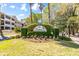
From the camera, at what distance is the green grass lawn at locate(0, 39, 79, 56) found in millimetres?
6203

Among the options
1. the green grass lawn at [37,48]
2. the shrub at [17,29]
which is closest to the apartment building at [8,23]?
the shrub at [17,29]

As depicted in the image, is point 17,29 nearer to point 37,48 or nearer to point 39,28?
point 39,28

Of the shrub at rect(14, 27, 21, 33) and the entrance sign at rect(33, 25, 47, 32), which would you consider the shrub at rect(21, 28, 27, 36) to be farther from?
the entrance sign at rect(33, 25, 47, 32)

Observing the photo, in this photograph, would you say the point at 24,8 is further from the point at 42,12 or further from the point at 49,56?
the point at 49,56

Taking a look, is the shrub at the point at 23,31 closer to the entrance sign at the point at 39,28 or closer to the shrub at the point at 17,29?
the shrub at the point at 17,29

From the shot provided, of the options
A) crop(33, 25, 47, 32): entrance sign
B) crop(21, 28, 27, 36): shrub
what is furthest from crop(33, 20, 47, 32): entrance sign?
crop(21, 28, 27, 36): shrub

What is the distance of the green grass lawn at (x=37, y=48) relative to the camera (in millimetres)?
6203

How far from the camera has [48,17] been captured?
21.6 feet

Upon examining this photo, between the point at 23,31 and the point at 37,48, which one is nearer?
the point at 37,48

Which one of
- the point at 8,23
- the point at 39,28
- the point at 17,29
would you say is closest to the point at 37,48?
the point at 39,28

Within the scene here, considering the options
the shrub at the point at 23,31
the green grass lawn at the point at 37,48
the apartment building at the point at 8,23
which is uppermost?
the apartment building at the point at 8,23

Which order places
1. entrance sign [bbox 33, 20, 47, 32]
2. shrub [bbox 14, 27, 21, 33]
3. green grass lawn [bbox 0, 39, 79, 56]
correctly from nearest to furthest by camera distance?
green grass lawn [bbox 0, 39, 79, 56] < shrub [bbox 14, 27, 21, 33] < entrance sign [bbox 33, 20, 47, 32]

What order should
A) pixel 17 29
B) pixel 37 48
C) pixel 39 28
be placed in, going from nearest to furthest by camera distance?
pixel 37 48, pixel 17 29, pixel 39 28

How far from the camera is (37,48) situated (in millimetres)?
6324
